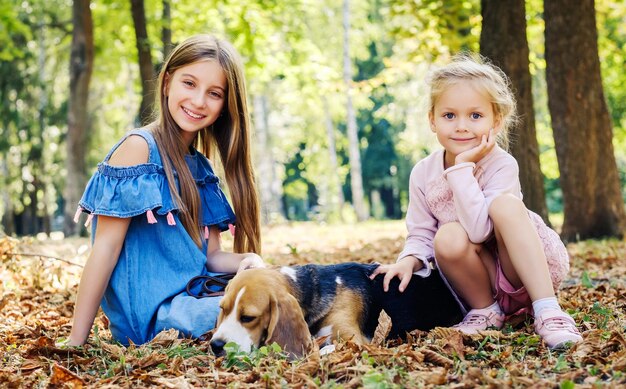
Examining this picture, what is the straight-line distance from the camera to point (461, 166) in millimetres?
4062

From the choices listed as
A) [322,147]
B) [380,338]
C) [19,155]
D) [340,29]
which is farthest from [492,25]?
[322,147]

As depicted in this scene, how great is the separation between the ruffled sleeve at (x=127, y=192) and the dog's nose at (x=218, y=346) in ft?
3.33

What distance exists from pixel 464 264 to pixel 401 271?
41cm

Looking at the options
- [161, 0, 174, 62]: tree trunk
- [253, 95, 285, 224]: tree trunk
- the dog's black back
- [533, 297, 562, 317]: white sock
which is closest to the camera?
[533, 297, 562, 317]: white sock

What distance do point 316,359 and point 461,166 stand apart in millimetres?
1563

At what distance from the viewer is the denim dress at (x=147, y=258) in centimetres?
414

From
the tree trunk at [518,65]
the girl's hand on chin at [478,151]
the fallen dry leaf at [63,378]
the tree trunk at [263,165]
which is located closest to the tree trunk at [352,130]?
the tree trunk at [263,165]

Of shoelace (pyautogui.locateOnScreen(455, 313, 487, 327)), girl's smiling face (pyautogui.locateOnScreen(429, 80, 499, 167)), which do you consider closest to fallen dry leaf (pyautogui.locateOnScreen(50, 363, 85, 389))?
shoelace (pyautogui.locateOnScreen(455, 313, 487, 327))

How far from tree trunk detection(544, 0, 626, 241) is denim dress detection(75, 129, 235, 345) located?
682cm

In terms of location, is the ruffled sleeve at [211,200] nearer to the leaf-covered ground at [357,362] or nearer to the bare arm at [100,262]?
the bare arm at [100,262]

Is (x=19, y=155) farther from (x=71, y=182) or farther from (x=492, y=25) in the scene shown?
(x=492, y=25)

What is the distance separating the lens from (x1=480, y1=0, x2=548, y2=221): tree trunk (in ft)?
29.3

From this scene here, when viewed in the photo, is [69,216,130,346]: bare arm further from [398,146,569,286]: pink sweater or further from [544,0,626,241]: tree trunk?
[544,0,626,241]: tree trunk

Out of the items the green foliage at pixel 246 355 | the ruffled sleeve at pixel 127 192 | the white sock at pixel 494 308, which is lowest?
the white sock at pixel 494 308
